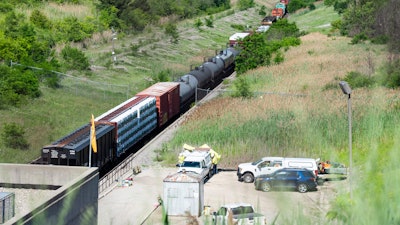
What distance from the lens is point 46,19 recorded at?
5441 cm

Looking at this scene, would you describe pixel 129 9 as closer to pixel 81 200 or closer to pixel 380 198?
pixel 81 200

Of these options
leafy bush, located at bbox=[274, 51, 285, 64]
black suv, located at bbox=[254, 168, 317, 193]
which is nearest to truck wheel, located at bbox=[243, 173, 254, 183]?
black suv, located at bbox=[254, 168, 317, 193]

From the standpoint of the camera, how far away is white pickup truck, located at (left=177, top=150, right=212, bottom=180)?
910 inches

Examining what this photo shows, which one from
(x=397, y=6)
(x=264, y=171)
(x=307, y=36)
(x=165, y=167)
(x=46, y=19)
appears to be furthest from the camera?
(x=307, y=36)

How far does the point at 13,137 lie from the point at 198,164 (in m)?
7.53

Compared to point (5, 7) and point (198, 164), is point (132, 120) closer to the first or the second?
point (198, 164)

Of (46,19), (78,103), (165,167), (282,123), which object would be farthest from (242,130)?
(46,19)

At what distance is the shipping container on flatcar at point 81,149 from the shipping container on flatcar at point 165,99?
6204 millimetres

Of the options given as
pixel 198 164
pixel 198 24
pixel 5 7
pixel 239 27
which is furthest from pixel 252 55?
pixel 239 27

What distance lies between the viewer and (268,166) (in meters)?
23.0

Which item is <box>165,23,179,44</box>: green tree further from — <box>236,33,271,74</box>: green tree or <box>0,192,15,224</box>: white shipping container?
<box>0,192,15,224</box>: white shipping container

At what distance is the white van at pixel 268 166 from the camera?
22.5 m

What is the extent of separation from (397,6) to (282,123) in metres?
24.0

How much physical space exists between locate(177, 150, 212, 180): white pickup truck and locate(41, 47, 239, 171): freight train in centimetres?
248
